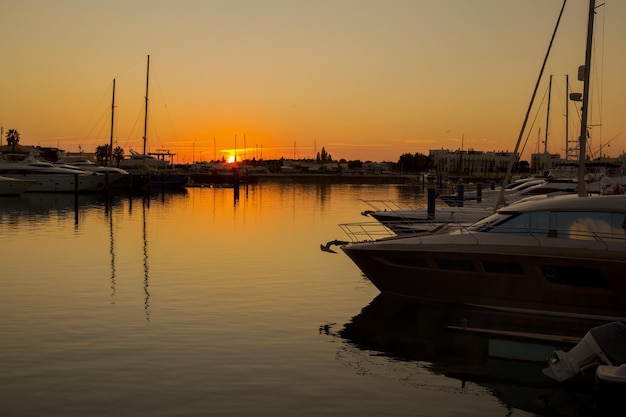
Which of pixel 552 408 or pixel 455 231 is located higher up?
pixel 455 231

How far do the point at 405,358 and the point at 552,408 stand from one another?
11.2 feet

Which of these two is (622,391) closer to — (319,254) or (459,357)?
(459,357)

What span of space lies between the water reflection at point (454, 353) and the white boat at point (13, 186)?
54.2 metres

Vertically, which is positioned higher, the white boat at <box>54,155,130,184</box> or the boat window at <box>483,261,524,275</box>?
the white boat at <box>54,155,130,184</box>

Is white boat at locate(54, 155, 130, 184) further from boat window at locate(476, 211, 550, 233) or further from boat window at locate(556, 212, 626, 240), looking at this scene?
boat window at locate(556, 212, 626, 240)

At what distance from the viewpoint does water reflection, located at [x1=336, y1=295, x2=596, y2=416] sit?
12.8 m

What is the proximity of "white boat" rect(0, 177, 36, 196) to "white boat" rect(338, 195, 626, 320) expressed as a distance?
181 ft

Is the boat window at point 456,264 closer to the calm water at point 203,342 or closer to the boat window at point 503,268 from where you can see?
the boat window at point 503,268

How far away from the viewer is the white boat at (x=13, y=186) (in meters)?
67.1

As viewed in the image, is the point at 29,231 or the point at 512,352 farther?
the point at 29,231

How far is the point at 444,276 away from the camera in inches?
720

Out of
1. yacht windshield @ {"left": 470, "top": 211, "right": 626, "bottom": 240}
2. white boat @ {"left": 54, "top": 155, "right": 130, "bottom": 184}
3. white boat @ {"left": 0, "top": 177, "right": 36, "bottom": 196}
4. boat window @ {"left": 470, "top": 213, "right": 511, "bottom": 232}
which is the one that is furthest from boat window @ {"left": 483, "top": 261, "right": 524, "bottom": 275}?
white boat @ {"left": 54, "top": 155, "right": 130, "bottom": 184}

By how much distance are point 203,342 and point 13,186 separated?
5733 centimetres

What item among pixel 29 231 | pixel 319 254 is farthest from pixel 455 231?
pixel 29 231
